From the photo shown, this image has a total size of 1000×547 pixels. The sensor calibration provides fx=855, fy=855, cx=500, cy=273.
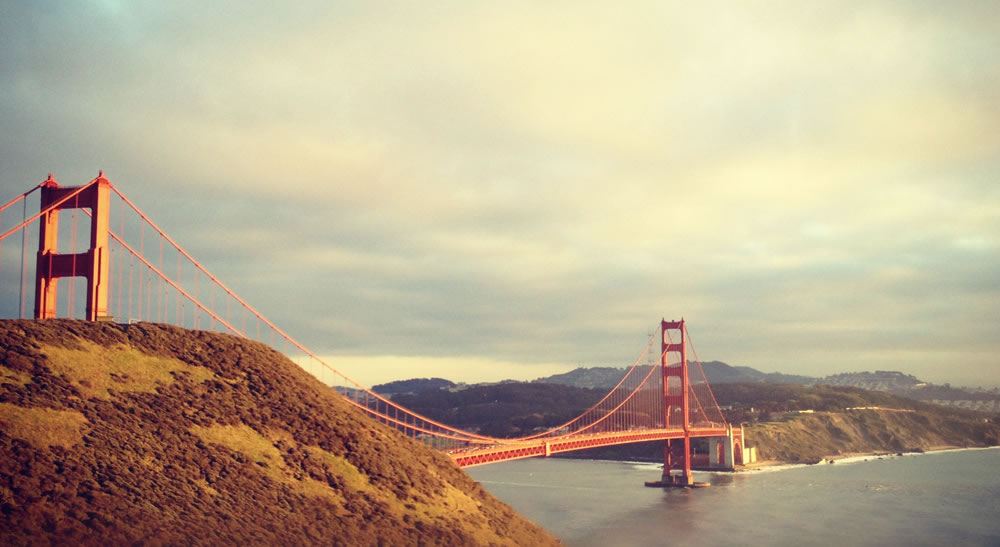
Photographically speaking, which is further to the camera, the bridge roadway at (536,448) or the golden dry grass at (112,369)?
the bridge roadway at (536,448)

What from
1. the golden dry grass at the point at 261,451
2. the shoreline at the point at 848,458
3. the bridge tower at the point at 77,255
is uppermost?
the bridge tower at the point at 77,255

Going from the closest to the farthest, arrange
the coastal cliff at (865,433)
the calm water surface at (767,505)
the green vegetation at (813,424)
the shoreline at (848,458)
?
1. the calm water surface at (767,505)
2. the shoreline at (848,458)
3. the coastal cliff at (865,433)
4. the green vegetation at (813,424)

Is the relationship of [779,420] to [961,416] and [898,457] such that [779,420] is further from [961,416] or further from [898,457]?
[961,416]

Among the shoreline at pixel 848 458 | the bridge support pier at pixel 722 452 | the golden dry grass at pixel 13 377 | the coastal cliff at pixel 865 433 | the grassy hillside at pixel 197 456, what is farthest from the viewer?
the coastal cliff at pixel 865 433

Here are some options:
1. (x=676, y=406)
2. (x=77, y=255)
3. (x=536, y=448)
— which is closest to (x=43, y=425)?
(x=77, y=255)

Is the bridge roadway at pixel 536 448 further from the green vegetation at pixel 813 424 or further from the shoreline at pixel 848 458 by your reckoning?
the green vegetation at pixel 813 424

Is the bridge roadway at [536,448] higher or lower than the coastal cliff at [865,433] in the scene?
higher

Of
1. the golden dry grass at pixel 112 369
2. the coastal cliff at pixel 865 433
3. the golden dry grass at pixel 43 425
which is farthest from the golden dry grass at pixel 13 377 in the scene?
the coastal cliff at pixel 865 433

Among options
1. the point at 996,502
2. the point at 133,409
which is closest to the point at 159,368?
the point at 133,409
